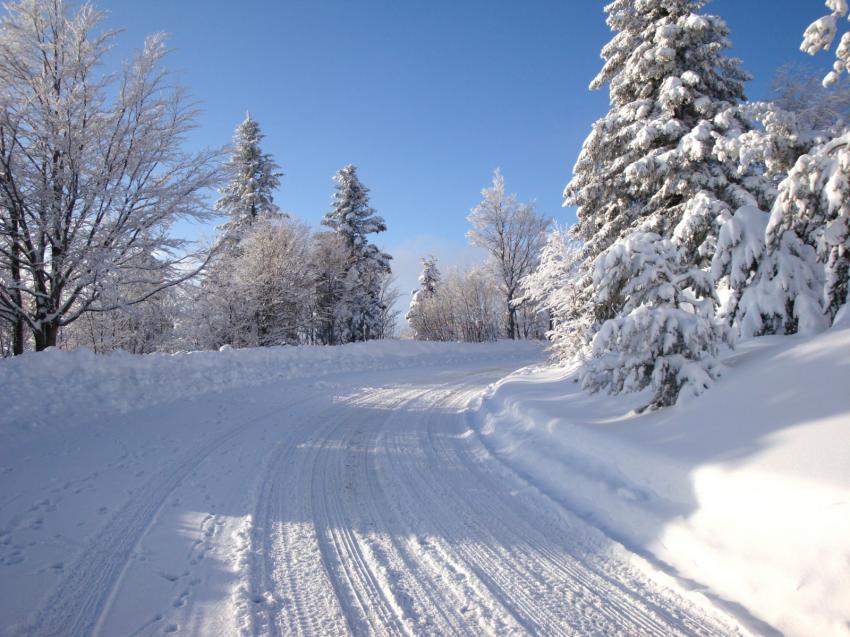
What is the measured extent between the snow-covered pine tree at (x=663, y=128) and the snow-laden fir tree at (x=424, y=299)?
1235 inches

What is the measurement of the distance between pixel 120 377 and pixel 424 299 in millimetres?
35035

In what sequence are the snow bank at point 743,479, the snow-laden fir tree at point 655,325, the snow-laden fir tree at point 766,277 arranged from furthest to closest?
the snow-laden fir tree at point 766,277, the snow-laden fir tree at point 655,325, the snow bank at point 743,479

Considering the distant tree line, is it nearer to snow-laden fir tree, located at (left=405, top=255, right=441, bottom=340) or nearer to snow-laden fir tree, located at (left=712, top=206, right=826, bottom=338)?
snow-laden fir tree, located at (left=712, top=206, right=826, bottom=338)

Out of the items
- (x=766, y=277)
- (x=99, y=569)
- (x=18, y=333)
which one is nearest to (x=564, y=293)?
(x=766, y=277)

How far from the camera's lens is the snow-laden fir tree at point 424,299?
1719 inches

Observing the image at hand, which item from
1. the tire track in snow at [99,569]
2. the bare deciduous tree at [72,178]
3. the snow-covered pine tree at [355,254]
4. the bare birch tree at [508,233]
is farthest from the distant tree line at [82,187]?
the bare birch tree at [508,233]

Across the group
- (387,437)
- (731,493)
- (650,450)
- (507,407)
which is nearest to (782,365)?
(650,450)

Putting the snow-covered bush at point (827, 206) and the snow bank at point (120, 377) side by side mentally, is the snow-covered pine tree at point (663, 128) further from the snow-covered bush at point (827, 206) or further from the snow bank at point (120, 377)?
→ the snow bank at point (120, 377)

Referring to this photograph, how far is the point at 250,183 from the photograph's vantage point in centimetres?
2489

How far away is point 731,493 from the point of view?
3.35 m

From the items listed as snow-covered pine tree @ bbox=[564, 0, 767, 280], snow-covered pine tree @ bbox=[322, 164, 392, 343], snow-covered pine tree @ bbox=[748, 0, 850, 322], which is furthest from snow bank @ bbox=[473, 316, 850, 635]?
snow-covered pine tree @ bbox=[322, 164, 392, 343]

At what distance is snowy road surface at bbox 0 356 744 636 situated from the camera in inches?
106

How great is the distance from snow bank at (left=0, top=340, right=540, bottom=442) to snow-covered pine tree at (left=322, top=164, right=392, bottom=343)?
11.3m

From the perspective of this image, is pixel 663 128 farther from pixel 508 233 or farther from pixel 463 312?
pixel 463 312
